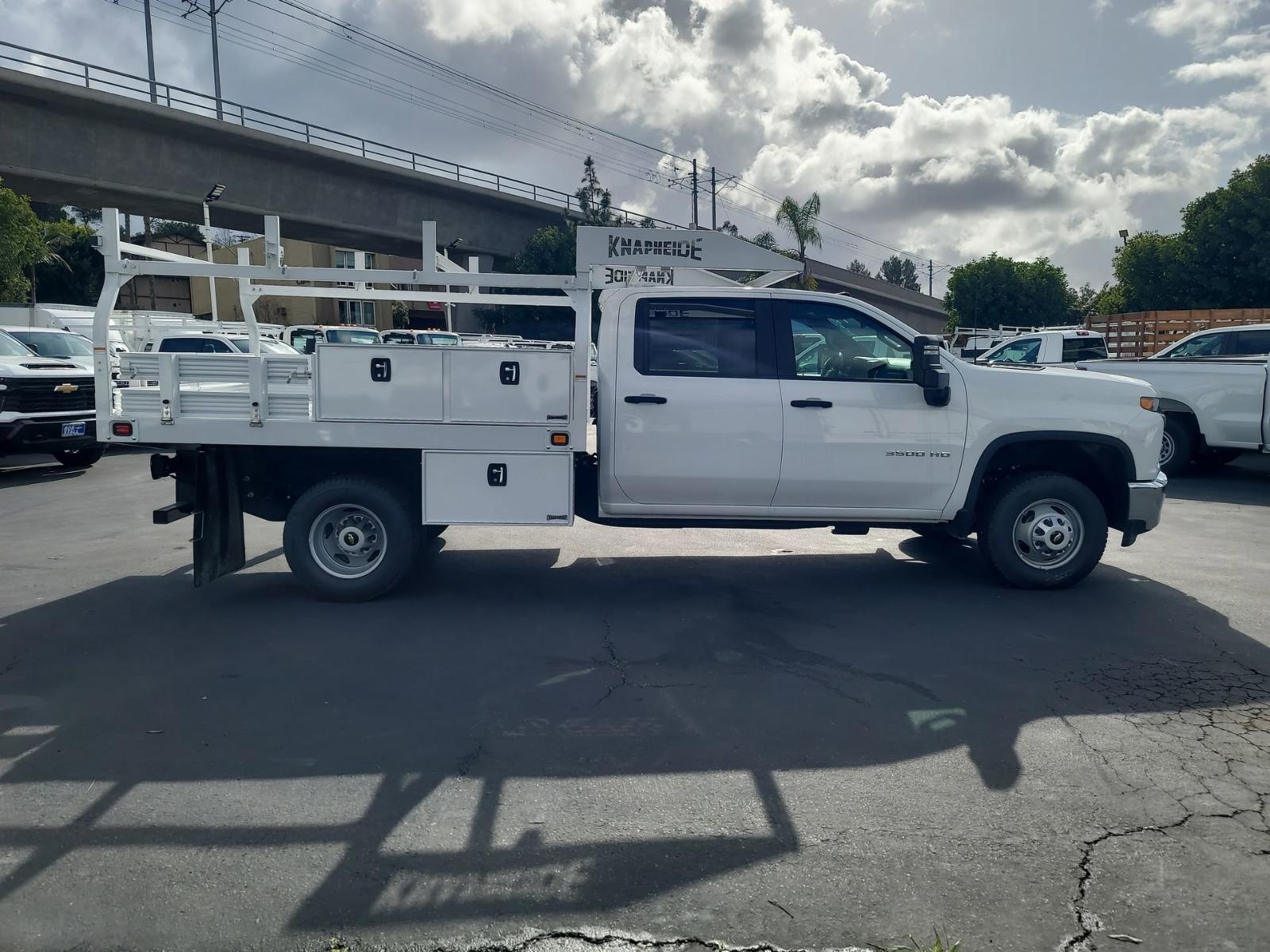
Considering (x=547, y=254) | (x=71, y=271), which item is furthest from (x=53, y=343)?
(x=71, y=271)

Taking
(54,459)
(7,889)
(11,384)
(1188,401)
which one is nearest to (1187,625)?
(7,889)

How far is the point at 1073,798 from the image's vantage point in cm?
380

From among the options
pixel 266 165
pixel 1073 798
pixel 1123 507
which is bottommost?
pixel 1073 798

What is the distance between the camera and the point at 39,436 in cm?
1186

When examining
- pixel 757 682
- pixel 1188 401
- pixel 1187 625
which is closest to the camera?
pixel 757 682

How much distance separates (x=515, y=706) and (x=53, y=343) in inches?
539

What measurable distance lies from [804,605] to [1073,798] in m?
2.90

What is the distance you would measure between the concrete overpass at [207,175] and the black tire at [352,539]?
23041mm

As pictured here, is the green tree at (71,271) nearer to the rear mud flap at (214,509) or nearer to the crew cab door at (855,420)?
the rear mud flap at (214,509)

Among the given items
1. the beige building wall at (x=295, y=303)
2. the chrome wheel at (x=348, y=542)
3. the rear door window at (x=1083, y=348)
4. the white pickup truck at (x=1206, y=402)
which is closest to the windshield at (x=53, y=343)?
the chrome wheel at (x=348, y=542)

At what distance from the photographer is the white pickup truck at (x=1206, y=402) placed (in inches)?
472

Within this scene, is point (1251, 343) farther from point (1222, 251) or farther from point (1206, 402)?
point (1222, 251)

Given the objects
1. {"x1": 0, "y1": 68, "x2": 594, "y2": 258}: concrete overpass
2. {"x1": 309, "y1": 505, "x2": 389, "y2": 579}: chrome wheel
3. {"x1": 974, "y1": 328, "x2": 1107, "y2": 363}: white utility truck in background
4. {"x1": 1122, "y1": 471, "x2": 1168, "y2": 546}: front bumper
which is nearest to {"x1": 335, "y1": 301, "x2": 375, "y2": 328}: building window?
{"x1": 0, "y1": 68, "x2": 594, "y2": 258}: concrete overpass

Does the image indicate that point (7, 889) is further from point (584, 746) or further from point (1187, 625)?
point (1187, 625)
